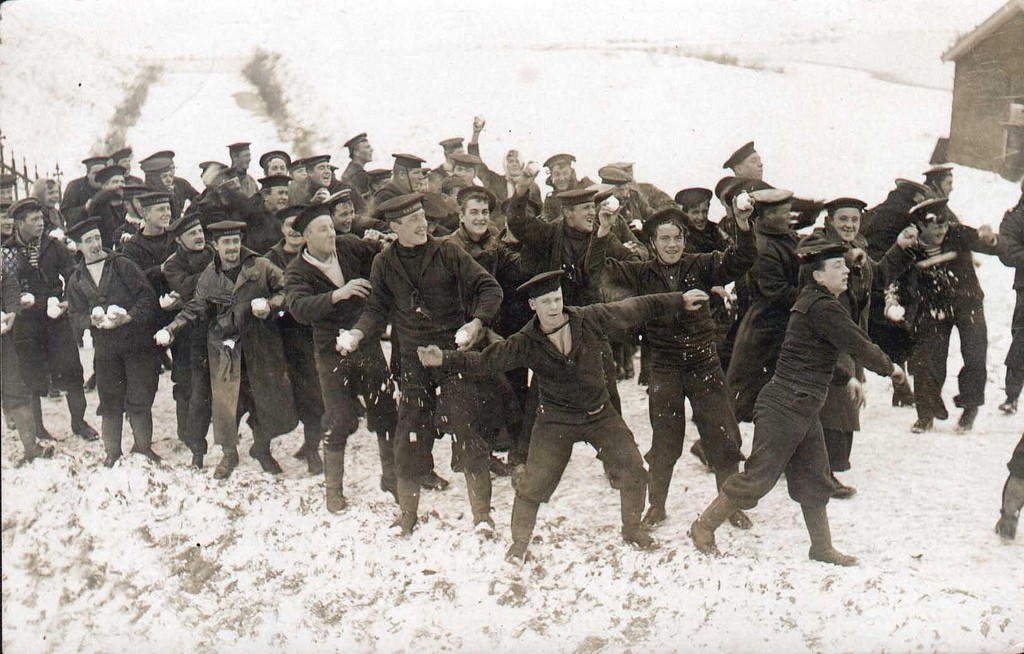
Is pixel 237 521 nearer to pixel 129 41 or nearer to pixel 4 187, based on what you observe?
pixel 4 187

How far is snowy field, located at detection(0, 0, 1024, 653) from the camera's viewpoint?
489cm

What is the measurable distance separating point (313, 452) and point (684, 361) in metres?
3.20

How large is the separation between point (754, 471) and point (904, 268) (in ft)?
9.06

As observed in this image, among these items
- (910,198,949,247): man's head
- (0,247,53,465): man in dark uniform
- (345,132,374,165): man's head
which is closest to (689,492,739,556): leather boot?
(910,198,949,247): man's head

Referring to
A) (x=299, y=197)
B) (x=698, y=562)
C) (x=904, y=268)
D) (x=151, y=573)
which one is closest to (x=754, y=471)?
(x=698, y=562)

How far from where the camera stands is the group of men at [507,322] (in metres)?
4.88

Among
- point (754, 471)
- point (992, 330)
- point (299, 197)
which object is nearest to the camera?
point (754, 471)

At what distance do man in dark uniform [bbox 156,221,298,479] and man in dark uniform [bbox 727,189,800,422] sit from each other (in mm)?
3611

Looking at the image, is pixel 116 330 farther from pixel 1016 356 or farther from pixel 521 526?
pixel 1016 356

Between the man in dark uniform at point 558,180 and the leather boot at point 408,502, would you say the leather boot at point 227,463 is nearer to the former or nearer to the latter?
the leather boot at point 408,502

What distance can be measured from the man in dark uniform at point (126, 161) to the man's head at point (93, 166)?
66 mm

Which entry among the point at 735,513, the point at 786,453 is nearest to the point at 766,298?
the point at 786,453

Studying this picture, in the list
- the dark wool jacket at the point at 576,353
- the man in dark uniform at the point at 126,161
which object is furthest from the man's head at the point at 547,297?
the man in dark uniform at the point at 126,161

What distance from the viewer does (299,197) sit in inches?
298
